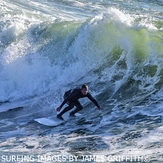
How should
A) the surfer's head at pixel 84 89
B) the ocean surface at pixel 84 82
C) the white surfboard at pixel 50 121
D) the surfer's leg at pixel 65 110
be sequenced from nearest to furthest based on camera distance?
the ocean surface at pixel 84 82 → the surfer's head at pixel 84 89 → the white surfboard at pixel 50 121 → the surfer's leg at pixel 65 110

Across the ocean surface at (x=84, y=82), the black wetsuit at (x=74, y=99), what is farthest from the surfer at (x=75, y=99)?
the ocean surface at (x=84, y=82)

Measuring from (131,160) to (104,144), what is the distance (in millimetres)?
1481

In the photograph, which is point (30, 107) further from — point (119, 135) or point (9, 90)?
point (119, 135)

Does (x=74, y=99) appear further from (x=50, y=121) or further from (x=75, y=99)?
(x=50, y=121)

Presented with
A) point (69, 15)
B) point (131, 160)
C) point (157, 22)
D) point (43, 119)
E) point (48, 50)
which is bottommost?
point (131, 160)

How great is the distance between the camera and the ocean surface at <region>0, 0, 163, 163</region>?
8.78 meters

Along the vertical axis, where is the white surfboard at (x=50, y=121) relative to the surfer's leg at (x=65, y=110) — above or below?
below

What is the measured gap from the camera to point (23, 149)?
910cm

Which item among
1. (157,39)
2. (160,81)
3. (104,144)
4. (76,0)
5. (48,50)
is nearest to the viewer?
(104,144)

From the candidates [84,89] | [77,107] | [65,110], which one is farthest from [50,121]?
[84,89]

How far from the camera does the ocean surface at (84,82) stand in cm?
878

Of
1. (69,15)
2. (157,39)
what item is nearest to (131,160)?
(157,39)

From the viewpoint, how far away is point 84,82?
45.4 ft

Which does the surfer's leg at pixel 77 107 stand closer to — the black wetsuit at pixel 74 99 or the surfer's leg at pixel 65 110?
the black wetsuit at pixel 74 99
